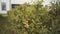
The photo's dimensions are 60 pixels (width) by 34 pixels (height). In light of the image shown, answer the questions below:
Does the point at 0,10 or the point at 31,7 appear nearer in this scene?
the point at 31,7

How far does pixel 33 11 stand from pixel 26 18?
0.42 metres

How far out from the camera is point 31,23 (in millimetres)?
7789

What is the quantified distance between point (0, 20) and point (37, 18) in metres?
4.23

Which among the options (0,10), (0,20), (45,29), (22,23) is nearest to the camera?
(45,29)

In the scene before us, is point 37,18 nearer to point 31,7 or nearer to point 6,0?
point 31,7

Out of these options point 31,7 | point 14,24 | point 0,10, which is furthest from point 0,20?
point 31,7

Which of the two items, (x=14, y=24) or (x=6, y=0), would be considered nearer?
(x=14, y=24)

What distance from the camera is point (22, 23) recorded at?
8.14 m

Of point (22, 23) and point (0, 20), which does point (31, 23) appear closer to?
point (22, 23)

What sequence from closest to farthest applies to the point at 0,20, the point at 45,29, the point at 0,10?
the point at 45,29, the point at 0,20, the point at 0,10

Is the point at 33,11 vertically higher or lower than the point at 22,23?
higher

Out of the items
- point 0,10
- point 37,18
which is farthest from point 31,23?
point 0,10

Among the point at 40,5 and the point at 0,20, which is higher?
the point at 40,5

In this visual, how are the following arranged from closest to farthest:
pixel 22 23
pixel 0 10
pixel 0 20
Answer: pixel 22 23 → pixel 0 20 → pixel 0 10
